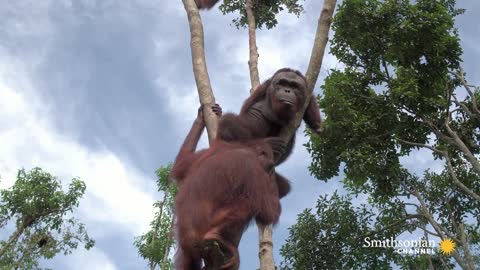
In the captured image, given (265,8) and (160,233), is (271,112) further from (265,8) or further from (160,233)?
(160,233)

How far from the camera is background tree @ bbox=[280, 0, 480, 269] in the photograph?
859 cm

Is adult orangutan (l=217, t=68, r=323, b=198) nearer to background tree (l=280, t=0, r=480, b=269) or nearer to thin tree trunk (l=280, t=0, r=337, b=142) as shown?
thin tree trunk (l=280, t=0, r=337, b=142)

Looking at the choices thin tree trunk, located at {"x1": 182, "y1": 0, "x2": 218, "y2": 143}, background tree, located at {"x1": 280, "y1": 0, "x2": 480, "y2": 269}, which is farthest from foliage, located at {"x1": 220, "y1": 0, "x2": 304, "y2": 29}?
thin tree trunk, located at {"x1": 182, "y1": 0, "x2": 218, "y2": 143}

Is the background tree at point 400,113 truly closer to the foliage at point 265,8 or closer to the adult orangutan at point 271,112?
the foliage at point 265,8

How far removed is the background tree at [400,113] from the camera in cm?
859

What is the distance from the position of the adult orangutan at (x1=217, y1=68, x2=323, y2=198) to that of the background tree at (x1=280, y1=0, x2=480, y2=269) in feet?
17.9

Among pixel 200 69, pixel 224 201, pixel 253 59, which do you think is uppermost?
pixel 253 59

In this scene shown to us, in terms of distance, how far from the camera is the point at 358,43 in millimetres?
9117

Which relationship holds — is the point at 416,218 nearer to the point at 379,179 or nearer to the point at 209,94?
the point at 379,179

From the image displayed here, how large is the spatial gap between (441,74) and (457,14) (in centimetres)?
139

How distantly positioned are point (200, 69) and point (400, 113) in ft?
20.6

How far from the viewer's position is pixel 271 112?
11.3ft

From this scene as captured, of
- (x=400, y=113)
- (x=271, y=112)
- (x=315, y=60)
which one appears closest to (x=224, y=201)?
(x=271, y=112)

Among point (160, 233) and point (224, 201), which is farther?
point (160, 233)
